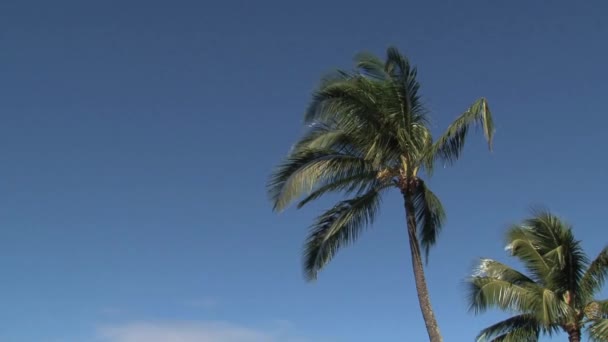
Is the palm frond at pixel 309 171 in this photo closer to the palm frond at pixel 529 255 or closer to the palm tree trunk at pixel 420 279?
the palm tree trunk at pixel 420 279

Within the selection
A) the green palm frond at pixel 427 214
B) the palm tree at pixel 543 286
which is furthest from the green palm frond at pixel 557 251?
the green palm frond at pixel 427 214

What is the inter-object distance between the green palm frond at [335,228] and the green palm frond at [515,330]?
6.86 m

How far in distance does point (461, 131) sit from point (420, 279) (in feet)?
12.2

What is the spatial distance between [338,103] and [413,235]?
12.1ft

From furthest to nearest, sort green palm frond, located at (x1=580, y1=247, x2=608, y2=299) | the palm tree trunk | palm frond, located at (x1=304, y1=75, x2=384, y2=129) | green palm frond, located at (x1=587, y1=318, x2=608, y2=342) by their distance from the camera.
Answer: green palm frond, located at (x1=580, y1=247, x2=608, y2=299) → green palm frond, located at (x1=587, y1=318, x2=608, y2=342) → palm frond, located at (x1=304, y1=75, x2=384, y2=129) → the palm tree trunk

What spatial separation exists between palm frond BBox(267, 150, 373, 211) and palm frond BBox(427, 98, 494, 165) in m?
1.80

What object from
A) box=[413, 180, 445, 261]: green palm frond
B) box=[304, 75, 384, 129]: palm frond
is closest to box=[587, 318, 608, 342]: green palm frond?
box=[413, 180, 445, 261]: green palm frond

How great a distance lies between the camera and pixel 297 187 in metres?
17.0

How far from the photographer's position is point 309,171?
17156 mm

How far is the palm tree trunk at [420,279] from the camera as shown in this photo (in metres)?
15.5

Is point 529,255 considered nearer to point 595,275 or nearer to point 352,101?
point 595,275

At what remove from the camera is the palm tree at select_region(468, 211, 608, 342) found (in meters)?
19.5

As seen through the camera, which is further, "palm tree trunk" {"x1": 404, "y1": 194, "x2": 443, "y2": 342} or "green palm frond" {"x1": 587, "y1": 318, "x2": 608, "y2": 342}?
"green palm frond" {"x1": 587, "y1": 318, "x2": 608, "y2": 342}

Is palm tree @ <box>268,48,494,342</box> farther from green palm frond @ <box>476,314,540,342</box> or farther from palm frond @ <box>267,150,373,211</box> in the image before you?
green palm frond @ <box>476,314,540,342</box>
